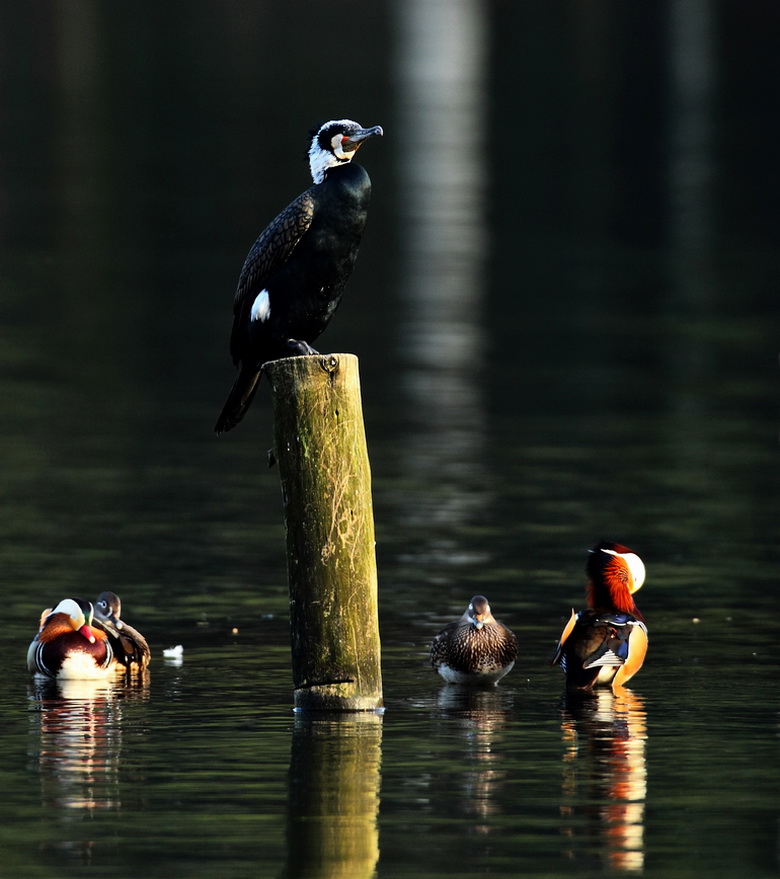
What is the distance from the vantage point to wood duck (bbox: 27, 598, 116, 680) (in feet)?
39.7

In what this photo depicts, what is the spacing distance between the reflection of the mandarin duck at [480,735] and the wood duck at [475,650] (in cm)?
9

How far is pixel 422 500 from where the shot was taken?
59.4 feet

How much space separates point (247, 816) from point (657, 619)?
5.43 meters

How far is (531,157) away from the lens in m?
53.7

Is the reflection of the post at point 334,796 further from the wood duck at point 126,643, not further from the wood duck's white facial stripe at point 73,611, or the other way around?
the wood duck's white facial stripe at point 73,611

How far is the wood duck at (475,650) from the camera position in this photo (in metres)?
11.9

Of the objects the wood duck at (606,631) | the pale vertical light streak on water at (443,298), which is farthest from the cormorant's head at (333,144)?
the pale vertical light streak on water at (443,298)

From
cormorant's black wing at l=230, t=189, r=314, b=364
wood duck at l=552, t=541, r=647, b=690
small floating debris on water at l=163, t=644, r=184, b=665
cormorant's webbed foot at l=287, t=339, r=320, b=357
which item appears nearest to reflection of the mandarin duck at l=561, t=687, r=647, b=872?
wood duck at l=552, t=541, r=647, b=690

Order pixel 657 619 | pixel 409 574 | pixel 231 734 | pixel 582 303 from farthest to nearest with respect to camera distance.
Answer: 1. pixel 582 303
2. pixel 409 574
3. pixel 657 619
4. pixel 231 734

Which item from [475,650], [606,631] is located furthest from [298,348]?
[606,631]

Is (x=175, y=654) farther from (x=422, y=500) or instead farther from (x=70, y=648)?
(x=422, y=500)

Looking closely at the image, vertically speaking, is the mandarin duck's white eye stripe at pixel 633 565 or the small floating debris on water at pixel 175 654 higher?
the mandarin duck's white eye stripe at pixel 633 565

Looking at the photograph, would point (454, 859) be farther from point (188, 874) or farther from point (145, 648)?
point (145, 648)

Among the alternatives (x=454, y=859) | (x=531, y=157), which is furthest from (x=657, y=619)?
(x=531, y=157)
